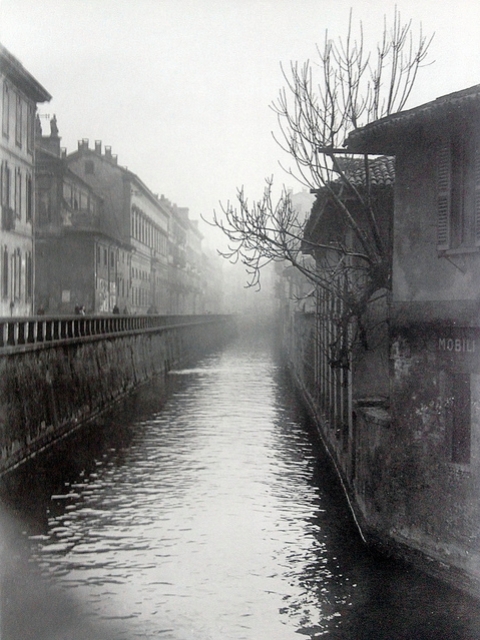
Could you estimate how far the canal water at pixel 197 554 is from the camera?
10.4 m

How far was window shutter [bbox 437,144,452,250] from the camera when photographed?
11.4 metres

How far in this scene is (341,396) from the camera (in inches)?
813

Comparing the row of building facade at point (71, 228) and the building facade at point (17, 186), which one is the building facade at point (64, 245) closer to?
the row of building facade at point (71, 228)

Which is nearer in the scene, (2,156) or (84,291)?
(2,156)

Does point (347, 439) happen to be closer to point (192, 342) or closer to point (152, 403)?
point (152, 403)

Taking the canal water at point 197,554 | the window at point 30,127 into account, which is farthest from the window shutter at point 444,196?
the window at point 30,127

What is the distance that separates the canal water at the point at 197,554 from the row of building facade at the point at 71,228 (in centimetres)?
1675

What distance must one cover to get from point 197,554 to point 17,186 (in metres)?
27.8

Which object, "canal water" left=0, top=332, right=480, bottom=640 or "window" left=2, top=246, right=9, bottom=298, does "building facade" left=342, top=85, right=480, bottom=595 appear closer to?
"canal water" left=0, top=332, right=480, bottom=640

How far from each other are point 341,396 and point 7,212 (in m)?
20.7

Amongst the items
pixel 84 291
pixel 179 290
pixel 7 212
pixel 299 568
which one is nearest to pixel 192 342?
pixel 84 291

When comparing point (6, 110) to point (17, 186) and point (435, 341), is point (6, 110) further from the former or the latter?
point (435, 341)

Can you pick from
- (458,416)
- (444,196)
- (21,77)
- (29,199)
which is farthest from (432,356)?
(29,199)

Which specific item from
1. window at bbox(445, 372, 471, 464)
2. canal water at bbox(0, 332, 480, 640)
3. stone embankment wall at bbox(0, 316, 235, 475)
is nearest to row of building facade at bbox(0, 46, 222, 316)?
stone embankment wall at bbox(0, 316, 235, 475)
